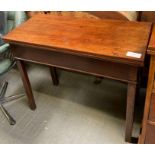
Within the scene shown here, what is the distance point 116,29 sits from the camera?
4.06 feet

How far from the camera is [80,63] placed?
1.19 meters

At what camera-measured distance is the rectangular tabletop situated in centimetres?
105

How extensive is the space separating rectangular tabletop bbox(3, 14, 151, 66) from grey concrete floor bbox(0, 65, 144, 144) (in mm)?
737

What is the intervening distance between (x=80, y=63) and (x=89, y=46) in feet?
0.41

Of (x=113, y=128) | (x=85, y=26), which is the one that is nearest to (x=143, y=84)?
(x=113, y=128)

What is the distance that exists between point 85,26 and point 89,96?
2.57ft

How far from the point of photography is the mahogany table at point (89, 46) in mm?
1059

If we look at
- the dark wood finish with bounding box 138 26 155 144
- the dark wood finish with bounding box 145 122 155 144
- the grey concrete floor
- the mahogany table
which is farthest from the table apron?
the grey concrete floor

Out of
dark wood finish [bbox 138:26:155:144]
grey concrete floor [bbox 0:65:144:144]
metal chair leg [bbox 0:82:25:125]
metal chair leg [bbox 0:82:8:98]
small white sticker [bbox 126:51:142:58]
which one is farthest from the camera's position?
metal chair leg [bbox 0:82:8:98]

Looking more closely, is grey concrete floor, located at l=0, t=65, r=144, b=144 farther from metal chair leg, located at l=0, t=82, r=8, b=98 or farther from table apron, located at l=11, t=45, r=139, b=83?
table apron, located at l=11, t=45, r=139, b=83

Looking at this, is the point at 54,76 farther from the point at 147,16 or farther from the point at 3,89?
the point at 147,16

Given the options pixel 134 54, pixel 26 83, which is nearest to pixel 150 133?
pixel 134 54

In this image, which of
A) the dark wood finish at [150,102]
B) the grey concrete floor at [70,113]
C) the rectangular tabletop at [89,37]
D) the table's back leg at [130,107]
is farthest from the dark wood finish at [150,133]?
the rectangular tabletop at [89,37]
